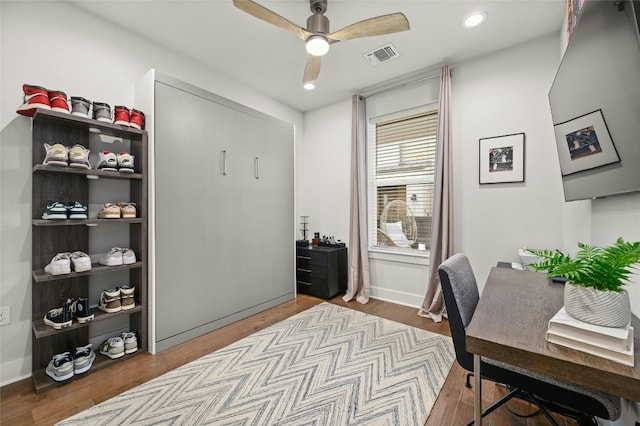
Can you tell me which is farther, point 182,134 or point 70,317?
point 182,134

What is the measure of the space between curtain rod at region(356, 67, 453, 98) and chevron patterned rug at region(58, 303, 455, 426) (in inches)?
109

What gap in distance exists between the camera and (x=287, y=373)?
1.94 metres

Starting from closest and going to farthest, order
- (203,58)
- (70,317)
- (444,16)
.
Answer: (70,317)
(444,16)
(203,58)

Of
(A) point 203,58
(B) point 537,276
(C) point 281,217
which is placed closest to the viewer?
(B) point 537,276

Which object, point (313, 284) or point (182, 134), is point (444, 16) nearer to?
point (182, 134)

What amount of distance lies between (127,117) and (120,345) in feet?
5.88

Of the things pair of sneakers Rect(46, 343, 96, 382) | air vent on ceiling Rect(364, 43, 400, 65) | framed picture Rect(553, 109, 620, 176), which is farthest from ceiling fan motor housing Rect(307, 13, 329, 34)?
pair of sneakers Rect(46, 343, 96, 382)

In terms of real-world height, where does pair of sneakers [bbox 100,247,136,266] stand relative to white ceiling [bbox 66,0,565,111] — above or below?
below

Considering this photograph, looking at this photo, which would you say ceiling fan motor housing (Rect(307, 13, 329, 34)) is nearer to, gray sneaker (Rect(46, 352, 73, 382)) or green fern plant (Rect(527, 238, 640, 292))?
green fern plant (Rect(527, 238, 640, 292))

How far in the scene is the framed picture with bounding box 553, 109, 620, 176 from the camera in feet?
4.00

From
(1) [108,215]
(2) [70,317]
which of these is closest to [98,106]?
(1) [108,215]

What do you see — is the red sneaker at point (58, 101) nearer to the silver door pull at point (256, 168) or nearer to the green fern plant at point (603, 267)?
the silver door pull at point (256, 168)

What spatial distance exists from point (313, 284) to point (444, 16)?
3.12 metres

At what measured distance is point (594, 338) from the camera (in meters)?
0.75
